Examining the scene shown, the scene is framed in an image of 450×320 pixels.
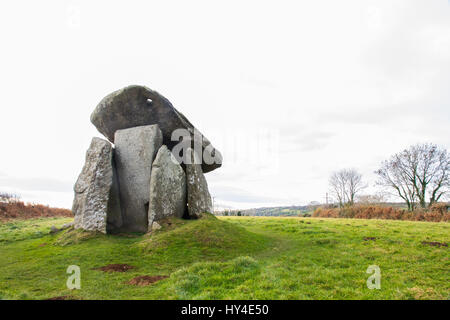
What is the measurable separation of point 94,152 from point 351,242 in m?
11.0

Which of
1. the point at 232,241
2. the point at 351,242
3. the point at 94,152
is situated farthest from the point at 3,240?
the point at 351,242

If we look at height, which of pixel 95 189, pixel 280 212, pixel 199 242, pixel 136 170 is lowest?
pixel 280 212

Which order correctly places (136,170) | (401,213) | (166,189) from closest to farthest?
1. (166,189)
2. (136,170)
3. (401,213)

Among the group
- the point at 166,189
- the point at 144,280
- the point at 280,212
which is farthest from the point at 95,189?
the point at 280,212

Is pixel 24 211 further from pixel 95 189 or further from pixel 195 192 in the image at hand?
pixel 195 192

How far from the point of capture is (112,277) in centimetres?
621

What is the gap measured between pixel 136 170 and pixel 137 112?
2774 mm

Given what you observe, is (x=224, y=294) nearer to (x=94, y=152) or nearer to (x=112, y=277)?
(x=112, y=277)

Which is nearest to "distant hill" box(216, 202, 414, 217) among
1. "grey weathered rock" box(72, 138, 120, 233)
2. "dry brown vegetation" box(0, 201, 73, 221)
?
"dry brown vegetation" box(0, 201, 73, 221)

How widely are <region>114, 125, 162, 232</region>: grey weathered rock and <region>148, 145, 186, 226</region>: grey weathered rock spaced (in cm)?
81

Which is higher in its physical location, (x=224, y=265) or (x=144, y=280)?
(x=224, y=265)

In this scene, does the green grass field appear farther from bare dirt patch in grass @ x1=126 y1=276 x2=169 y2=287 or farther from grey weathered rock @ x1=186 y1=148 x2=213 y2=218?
grey weathered rock @ x1=186 y1=148 x2=213 y2=218

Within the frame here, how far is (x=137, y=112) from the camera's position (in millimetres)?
12227

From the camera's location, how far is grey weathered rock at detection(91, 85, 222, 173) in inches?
463
